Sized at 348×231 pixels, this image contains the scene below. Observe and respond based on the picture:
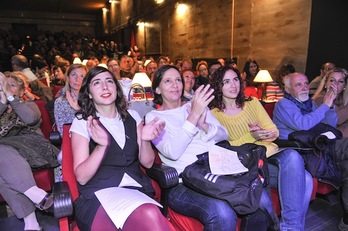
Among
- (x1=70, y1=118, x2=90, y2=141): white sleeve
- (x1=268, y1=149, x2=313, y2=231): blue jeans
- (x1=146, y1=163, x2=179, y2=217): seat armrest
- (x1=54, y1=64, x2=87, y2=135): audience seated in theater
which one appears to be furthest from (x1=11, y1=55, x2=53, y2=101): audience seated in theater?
(x1=268, y1=149, x2=313, y2=231): blue jeans

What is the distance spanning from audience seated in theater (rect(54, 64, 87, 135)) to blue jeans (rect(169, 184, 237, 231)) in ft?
4.37

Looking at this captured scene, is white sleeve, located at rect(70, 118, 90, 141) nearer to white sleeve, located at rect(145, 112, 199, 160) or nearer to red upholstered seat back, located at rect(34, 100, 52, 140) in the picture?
white sleeve, located at rect(145, 112, 199, 160)

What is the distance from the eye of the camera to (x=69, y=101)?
8.61 ft

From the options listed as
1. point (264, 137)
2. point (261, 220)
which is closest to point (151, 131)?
point (261, 220)

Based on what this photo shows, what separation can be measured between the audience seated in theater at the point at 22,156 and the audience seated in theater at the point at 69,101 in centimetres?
19

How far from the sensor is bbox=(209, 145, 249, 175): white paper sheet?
5.05 ft

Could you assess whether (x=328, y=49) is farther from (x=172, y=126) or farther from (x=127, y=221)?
(x=127, y=221)

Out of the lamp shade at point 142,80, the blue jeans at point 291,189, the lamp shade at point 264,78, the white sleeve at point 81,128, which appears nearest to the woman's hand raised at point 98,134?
the white sleeve at point 81,128

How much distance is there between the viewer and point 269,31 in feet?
19.3

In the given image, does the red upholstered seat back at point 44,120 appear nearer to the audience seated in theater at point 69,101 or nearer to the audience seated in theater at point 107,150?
the audience seated in theater at point 69,101

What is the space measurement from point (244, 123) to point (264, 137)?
0.58 ft

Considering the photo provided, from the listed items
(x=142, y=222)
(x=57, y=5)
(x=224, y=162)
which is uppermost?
(x=57, y=5)

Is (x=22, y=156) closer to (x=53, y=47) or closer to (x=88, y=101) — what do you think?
(x=88, y=101)

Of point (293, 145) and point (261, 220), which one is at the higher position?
point (293, 145)
